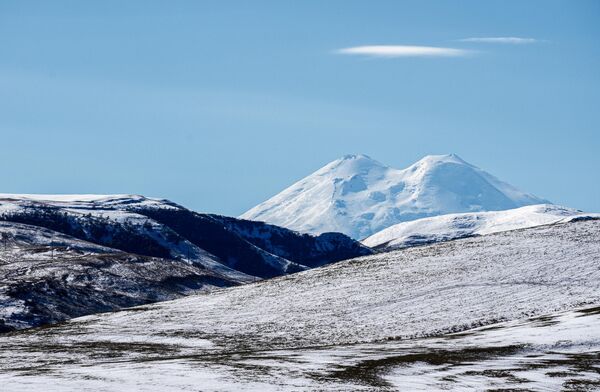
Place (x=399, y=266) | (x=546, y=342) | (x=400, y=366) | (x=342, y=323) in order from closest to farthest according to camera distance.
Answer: (x=400, y=366) → (x=546, y=342) → (x=342, y=323) → (x=399, y=266)

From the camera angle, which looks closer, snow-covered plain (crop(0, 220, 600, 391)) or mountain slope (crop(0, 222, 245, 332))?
snow-covered plain (crop(0, 220, 600, 391))

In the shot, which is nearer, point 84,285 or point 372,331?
point 372,331

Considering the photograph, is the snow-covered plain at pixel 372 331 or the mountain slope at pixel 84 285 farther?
the mountain slope at pixel 84 285

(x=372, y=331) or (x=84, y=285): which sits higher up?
(x=84, y=285)

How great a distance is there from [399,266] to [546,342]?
4571cm

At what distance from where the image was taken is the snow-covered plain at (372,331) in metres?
47.0

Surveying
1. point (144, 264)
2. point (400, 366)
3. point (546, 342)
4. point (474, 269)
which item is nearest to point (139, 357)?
point (400, 366)

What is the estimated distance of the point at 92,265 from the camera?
174m

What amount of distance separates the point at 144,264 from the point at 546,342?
453ft

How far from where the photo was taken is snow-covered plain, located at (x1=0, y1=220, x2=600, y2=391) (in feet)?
154

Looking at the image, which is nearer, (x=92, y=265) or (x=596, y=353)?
(x=596, y=353)

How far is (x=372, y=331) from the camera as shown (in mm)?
75250

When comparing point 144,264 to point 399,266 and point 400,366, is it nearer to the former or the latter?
point 399,266

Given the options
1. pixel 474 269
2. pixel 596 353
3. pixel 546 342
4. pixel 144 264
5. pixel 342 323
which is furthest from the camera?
pixel 144 264
